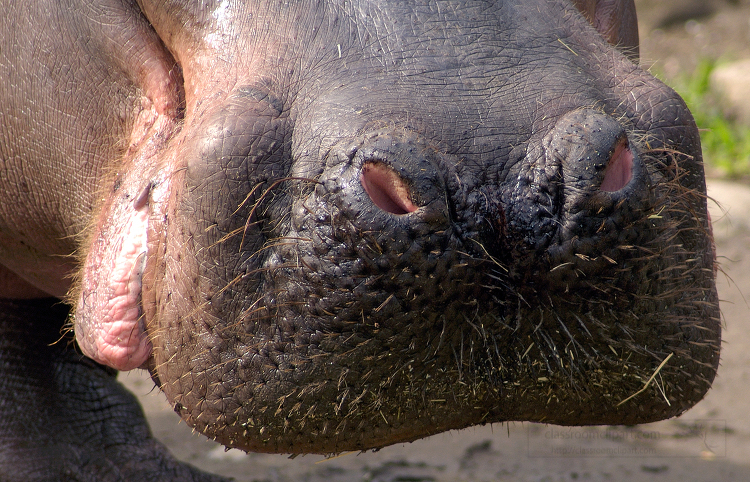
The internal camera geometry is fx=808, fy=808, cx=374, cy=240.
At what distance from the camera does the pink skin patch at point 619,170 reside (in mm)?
1608

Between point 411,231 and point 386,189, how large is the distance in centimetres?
10

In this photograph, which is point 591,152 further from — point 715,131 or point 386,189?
point 715,131

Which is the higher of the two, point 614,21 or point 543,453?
point 614,21

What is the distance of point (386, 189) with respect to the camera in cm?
155

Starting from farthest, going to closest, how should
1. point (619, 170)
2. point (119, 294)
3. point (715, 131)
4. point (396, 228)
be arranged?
point (715, 131) → point (119, 294) → point (619, 170) → point (396, 228)

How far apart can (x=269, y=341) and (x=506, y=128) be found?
0.66m

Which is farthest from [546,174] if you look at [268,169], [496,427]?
[496,427]

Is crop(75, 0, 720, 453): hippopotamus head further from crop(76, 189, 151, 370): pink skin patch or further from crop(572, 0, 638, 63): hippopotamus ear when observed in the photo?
crop(572, 0, 638, 63): hippopotamus ear

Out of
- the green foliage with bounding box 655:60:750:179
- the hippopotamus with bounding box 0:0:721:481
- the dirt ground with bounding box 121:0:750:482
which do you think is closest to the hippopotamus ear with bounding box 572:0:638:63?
the hippopotamus with bounding box 0:0:721:481

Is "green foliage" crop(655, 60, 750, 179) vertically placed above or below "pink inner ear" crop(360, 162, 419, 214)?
below

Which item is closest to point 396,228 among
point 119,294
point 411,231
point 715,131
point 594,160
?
point 411,231

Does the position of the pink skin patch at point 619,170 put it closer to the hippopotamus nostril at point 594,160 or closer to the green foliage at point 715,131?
the hippopotamus nostril at point 594,160

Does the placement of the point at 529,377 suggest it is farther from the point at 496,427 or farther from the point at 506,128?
the point at 496,427

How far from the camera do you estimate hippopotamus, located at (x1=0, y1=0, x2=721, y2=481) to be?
1.57 m
